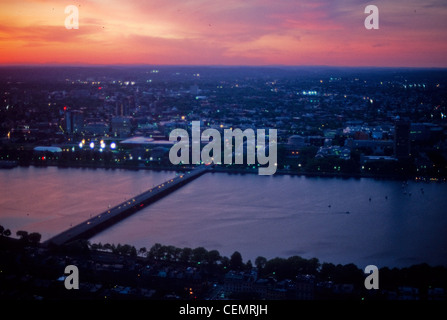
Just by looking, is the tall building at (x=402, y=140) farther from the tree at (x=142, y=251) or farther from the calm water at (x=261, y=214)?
the tree at (x=142, y=251)

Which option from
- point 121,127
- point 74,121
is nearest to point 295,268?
point 121,127

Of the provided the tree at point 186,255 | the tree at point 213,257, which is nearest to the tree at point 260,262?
the tree at point 213,257

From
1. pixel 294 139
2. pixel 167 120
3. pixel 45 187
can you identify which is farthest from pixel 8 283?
pixel 167 120

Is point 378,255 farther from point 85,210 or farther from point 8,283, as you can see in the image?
point 85,210

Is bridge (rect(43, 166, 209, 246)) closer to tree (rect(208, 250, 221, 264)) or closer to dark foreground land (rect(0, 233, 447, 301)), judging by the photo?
dark foreground land (rect(0, 233, 447, 301))

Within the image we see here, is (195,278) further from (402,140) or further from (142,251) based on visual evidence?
(402,140)

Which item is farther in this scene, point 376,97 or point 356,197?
point 376,97
